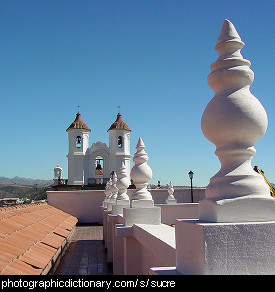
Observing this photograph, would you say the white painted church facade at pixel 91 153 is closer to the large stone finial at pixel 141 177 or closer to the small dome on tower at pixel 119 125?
the small dome on tower at pixel 119 125

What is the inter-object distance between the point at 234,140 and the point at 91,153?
49529 millimetres

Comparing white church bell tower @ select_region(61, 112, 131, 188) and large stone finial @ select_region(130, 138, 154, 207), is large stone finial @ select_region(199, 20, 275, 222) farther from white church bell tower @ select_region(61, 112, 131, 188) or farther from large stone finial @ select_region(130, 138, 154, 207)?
white church bell tower @ select_region(61, 112, 131, 188)

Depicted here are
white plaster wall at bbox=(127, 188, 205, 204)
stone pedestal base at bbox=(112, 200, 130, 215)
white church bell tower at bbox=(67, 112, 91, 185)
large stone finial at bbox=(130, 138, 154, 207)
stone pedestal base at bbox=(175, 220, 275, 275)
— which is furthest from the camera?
white church bell tower at bbox=(67, 112, 91, 185)

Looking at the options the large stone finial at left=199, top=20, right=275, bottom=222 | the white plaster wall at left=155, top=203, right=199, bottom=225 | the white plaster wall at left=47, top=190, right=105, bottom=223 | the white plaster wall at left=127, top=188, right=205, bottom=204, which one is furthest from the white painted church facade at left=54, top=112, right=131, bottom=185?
the large stone finial at left=199, top=20, right=275, bottom=222

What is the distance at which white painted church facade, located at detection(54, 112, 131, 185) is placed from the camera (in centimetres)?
4997

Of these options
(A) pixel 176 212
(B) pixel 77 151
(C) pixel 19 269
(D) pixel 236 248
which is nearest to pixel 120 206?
(C) pixel 19 269

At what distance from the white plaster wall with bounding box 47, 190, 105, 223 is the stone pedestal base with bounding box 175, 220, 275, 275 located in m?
21.0

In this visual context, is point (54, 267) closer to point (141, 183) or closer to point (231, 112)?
point (141, 183)

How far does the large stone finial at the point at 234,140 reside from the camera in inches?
80.3

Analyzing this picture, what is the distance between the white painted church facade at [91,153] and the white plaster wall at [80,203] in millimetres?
26786

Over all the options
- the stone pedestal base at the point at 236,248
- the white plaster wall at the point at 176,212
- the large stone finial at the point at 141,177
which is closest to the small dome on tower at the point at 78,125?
the white plaster wall at the point at 176,212

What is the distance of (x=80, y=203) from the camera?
73.6 feet
